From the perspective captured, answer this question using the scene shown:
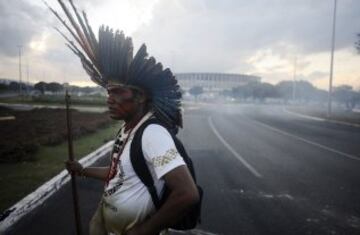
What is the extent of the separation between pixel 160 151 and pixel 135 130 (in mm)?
307

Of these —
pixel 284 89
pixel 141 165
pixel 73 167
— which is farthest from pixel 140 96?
pixel 284 89

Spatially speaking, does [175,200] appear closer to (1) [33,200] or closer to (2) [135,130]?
(2) [135,130]

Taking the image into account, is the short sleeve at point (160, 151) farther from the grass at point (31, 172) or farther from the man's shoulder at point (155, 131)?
the grass at point (31, 172)

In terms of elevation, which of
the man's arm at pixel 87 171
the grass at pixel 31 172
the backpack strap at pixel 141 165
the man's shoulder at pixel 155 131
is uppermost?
the man's shoulder at pixel 155 131

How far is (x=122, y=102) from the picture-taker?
8.35 feet

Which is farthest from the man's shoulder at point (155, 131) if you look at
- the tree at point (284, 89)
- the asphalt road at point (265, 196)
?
the tree at point (284, 89)

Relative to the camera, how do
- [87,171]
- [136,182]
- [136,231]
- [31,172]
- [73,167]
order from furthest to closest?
[31,172]
[87,171]
[73,167]
[136,182]
[136,231]

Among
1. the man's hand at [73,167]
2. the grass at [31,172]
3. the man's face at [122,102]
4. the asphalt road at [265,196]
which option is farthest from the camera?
the grass at [31,172]

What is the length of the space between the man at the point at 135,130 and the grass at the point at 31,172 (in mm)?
4254

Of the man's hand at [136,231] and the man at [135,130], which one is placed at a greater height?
the man at [135,130]

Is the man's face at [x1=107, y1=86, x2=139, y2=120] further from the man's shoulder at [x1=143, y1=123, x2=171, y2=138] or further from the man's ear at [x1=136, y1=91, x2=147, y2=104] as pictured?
the man's shoulder at [x1=143, y1=123, x2=171, y2=138]

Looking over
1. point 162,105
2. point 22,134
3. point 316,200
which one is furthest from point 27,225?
point 22,134

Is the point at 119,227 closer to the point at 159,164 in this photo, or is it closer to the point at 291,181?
the point at 159,164

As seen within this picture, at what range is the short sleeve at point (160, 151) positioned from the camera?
2.12 metres
